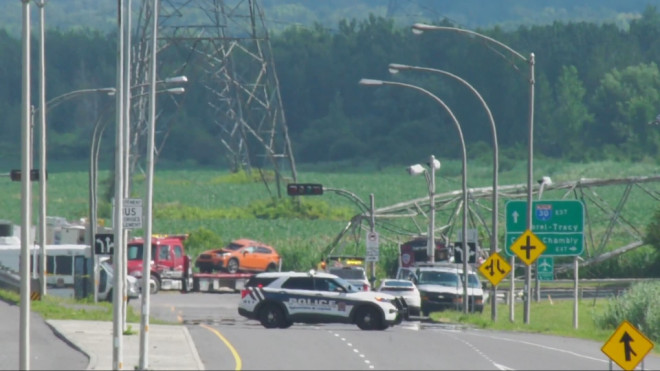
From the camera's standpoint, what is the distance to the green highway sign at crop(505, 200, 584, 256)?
41.0 metres

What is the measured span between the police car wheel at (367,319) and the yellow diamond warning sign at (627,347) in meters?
15.5

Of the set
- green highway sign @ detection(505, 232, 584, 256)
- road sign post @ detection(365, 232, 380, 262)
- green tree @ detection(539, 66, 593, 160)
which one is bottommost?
road sign post @ detection(365, 232, 380, 262)

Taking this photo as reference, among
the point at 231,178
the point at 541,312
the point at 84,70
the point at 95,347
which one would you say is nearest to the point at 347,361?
the point at 95,347

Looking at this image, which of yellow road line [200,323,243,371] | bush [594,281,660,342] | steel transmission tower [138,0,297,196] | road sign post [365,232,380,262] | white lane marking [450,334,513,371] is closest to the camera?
yellow road line [200,323,243,371]

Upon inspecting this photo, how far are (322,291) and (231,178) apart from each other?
74.8 meters

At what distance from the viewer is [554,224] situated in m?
41.4

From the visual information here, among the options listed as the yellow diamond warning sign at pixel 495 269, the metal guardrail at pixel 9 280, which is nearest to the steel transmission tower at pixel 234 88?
the metal guardrail at pixel 9 280

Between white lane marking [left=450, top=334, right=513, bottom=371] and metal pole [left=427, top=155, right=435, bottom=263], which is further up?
metal pole [left=427, top=155, right=435, bottom=263]

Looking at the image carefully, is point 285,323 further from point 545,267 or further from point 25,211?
point 25,211

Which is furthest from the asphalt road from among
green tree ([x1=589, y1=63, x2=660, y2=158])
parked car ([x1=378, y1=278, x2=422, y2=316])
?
green tree ([x1=589, y1=63, x2=660, y2=158])

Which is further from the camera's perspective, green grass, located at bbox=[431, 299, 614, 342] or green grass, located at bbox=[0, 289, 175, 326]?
green grass, located at bbox=[431, 299, 614, 342]

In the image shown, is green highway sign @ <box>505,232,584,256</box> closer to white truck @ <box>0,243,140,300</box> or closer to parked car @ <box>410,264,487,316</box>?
parked car @ <box>410,264,487,316</box>

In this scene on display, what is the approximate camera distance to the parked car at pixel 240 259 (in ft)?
210

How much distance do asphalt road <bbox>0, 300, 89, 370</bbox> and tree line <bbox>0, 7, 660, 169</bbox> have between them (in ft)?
325
